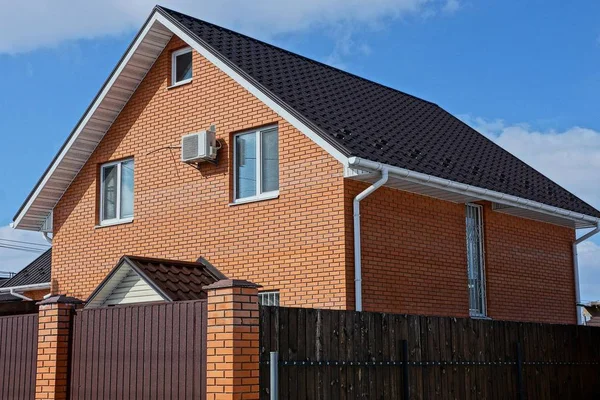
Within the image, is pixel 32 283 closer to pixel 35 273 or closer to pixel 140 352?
pixel 35 273

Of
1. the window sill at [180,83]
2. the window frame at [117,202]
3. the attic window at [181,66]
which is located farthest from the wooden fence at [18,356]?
the attic window at [181,66]

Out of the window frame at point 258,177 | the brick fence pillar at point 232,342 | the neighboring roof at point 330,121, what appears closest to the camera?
the brick fence pillar at point 232,342

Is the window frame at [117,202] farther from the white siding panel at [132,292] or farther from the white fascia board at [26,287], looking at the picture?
the white fascia board at [26,287]

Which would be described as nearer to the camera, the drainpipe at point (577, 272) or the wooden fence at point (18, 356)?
the wooden fence at point (18, 356)

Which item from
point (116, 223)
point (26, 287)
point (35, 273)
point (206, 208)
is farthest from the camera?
point (35, 273)

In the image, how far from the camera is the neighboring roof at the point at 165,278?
1153 centimetres

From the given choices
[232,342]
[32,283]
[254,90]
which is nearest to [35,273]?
[32,283]

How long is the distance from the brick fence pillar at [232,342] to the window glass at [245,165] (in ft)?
20.0

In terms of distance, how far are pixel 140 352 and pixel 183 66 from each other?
7.87 metres

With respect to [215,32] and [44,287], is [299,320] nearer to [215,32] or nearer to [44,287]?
Result: [215,32]

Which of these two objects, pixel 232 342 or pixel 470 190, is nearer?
pixel 232 342

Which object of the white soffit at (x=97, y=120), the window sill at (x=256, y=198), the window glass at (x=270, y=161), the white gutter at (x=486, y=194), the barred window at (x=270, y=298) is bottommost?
Result: the barred window at (x=270, y=298)

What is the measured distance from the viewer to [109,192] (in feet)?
54.7

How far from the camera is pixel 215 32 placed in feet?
52.7
